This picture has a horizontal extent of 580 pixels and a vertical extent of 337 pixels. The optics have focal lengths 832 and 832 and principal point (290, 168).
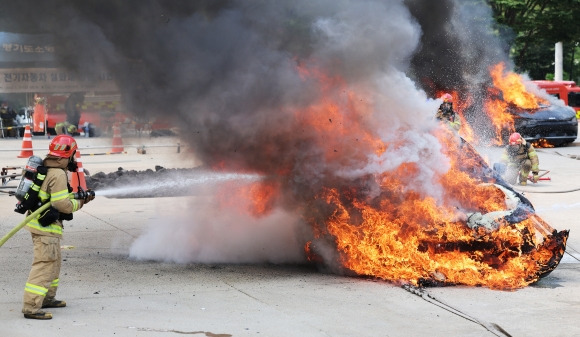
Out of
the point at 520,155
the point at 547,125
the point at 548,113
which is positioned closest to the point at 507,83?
the point at 520,155

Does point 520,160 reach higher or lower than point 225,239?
higher

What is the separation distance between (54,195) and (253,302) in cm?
182

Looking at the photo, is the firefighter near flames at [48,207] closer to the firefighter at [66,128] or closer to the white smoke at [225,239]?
the white smoke at [225,239]

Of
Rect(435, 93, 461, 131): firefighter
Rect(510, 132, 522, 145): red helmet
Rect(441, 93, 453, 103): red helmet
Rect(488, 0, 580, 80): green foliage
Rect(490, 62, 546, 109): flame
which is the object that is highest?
Answer: Rect(488, 0, 580, 80): green foliage

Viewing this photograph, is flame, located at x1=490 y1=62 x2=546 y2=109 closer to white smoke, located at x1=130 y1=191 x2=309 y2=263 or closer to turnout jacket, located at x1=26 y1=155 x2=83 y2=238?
white smoke, located at x1=130 y1=191 x2=309 y2=263

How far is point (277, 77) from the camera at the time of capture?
7.88 meters

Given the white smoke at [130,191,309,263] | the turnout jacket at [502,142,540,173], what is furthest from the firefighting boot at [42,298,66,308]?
the turnout jacket at [502,142,540,173]

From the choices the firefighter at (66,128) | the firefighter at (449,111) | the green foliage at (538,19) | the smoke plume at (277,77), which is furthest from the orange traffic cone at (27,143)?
the green foliage at (538,19)

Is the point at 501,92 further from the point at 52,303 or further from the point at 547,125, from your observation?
the point at 52,303

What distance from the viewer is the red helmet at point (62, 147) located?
661 cm

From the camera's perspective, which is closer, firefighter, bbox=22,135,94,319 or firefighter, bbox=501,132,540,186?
firefighter, bbox=22,135,94,319

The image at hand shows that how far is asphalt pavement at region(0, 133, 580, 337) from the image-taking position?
20.1 ft

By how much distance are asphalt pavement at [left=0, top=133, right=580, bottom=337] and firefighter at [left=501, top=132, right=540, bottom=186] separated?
19.7 ft

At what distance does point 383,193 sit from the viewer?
7578mm
